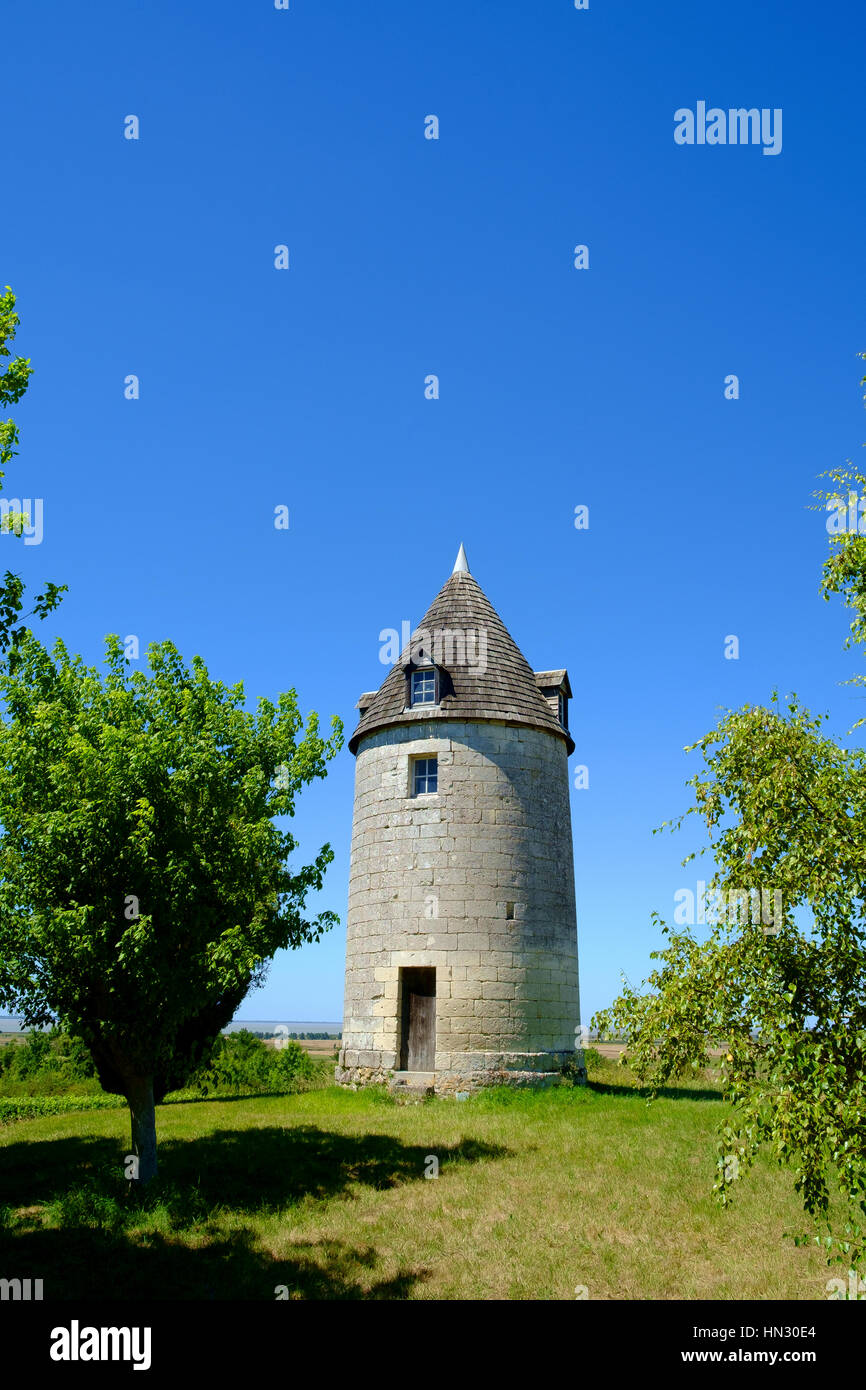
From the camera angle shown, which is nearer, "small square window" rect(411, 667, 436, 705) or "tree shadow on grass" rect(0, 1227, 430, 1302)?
"tree shadow on grass" rect(0, 1227, 430, 1302)

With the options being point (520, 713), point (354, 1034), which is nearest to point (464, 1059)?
point (354, 1034)

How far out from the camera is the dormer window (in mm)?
19703

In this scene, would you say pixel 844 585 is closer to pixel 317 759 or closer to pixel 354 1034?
pixel 317 759


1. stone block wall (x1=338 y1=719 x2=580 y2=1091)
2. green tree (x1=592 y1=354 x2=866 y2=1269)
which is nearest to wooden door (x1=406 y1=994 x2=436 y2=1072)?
stone block wall (x1=338 y1=719 x2=580 y2=1091)

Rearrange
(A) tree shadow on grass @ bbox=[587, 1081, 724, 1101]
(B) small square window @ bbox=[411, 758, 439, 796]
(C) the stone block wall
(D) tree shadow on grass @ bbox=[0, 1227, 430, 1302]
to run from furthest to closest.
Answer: (B) small square window @ bbox=[411, 758, 439, 796]
(A) tree shadow on grass @ bbox=[587, 1081, 724, 1101]
(C) the stone block wall
(D) tree shadow on grass @ bbox=[0, 1227, 430, 1302]

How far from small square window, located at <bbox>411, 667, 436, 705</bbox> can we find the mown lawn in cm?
876

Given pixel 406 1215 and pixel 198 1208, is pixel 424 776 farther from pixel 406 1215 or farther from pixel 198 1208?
pixel 198 1208

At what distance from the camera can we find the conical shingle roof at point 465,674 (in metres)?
19.4

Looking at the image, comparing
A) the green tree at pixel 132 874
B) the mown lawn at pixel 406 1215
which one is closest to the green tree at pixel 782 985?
the mown lawn at pixel 406 1215

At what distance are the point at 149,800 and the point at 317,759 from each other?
2.70 meters

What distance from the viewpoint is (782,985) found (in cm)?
559

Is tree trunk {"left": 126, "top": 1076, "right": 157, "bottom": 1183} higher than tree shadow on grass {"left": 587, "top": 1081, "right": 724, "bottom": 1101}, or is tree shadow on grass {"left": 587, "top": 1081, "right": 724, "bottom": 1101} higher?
tree trunk {"left": 126, "top": 1076, "right": 157, "bottom": 1183}

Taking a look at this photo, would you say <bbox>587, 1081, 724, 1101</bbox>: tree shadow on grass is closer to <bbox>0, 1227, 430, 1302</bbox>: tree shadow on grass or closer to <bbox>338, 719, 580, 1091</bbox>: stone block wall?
<bbox>338, 719, 580, 1091</bbox>: stone block wall

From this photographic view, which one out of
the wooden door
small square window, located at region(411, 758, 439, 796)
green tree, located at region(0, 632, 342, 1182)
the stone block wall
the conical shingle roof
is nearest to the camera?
green tree, located at region(0, 632, 342, 1182)
